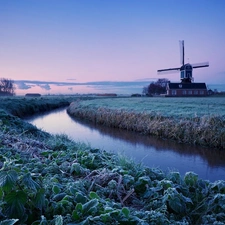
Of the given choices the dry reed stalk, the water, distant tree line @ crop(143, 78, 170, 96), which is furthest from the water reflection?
distant tree line @ crop(143, 78, 170, 96)

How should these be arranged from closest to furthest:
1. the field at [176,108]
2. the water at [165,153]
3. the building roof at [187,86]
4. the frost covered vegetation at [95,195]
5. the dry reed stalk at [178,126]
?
the frost covered vegetation at [95,195], the water at [165,153], the dry reed stalk at [178,126], the field at [176,108], the building roof at [187,86]

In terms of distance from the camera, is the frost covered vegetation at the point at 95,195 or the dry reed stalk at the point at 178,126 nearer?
the frost covered vegetation at the point at 95,195

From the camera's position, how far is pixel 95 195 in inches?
95.0

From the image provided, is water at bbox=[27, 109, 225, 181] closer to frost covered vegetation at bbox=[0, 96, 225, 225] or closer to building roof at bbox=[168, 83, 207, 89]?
frost covered vegetation at bbox=[0, 96, 225, 225]

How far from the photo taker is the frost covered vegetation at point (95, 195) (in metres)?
1.94

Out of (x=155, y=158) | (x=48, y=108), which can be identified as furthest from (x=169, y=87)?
(x=155, y=158)

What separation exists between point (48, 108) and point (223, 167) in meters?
28.5

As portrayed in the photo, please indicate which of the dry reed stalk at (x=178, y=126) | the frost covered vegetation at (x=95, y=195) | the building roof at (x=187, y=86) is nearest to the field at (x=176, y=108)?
the dry reed stalk at (x=178, y=126)

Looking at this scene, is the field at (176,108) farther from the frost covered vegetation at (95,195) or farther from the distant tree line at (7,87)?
the distant tree line at (7,87)

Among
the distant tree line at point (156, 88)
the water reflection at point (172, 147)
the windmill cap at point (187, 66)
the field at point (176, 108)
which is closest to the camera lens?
the water reflection at point (172, 147)

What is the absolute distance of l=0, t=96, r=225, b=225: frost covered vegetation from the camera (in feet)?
6.37

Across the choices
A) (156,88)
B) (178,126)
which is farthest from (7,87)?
(178,126)

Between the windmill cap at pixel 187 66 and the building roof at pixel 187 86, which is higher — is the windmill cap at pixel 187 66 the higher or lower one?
the higher one

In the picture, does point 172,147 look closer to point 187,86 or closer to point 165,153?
point 165,153
